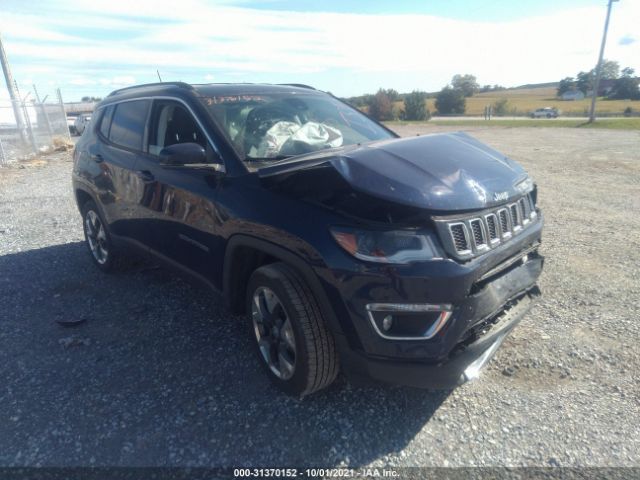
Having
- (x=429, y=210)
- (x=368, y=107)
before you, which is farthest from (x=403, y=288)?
(x=368, y=107)

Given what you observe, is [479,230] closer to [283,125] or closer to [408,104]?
[283,125]

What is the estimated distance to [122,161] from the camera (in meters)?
4.24

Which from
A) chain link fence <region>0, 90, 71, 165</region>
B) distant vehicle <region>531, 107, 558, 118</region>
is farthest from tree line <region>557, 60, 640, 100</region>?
chain link fence <region>0, 90, 71, 165</region>

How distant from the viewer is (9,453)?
253cm

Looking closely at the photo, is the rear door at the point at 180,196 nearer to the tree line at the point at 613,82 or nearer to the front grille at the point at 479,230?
the front grille at the point at 479,230

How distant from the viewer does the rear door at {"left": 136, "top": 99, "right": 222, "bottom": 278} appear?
3.19 metres

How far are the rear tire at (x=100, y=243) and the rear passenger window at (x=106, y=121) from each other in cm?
78

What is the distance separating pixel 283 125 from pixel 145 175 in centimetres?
125

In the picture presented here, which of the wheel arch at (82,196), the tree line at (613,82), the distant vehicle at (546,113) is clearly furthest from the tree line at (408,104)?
the wheel arch at (82,196)

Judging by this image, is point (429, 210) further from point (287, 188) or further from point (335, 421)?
point (335, 421)

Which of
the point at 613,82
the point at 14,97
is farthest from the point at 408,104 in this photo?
the point at 613,82

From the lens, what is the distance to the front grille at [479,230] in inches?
92.0

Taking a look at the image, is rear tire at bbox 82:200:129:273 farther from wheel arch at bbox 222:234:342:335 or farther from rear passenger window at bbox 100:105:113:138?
wheel arch at bbox 222:234:342:335

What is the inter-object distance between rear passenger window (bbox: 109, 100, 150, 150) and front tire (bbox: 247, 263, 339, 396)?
2.07 metres
